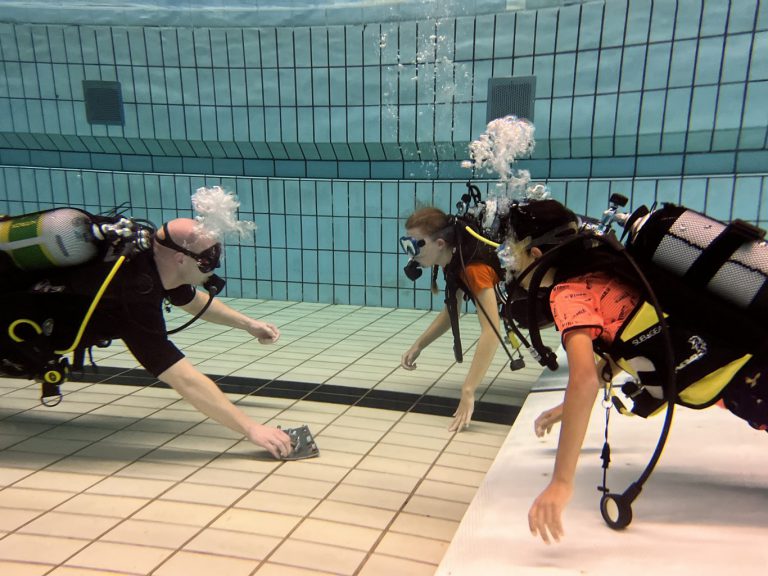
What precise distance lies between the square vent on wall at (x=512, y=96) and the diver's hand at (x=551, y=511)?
4.32m

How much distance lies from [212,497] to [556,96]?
4406mm

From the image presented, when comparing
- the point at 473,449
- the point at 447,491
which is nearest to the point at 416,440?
the point at 473,449

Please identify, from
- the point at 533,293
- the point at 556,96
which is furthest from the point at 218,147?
→ the point at 533,293

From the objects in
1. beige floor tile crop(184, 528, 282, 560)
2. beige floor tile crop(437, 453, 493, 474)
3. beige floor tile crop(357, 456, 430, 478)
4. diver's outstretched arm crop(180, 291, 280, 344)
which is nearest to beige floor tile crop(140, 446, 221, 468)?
beige floor tile crop(184, 528, 282, 560)

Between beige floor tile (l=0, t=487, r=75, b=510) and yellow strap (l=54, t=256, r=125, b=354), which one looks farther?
yellow strap (l=54, t=256, r=125, b=354)

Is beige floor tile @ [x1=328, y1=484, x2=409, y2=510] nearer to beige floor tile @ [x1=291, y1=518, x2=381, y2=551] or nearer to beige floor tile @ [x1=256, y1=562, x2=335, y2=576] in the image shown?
beige floor tile @ [x1=291, y1=518, x2=381, y2=551]

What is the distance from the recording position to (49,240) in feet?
7.01

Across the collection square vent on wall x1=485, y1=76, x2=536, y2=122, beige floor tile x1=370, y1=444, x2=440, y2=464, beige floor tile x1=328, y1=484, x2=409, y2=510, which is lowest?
beige floor tile x1=370, y1=444, x2=440, y2=464

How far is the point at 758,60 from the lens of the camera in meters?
4.28

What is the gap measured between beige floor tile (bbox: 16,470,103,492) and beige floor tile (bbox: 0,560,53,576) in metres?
0.48

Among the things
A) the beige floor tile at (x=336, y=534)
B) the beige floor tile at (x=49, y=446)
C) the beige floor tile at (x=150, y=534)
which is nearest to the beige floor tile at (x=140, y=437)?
the beige floor tile at (x=49, y=446)

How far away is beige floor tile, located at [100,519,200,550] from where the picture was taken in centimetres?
Result: 170

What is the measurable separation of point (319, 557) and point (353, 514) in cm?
27

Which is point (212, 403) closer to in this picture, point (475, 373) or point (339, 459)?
point (339, 459)
